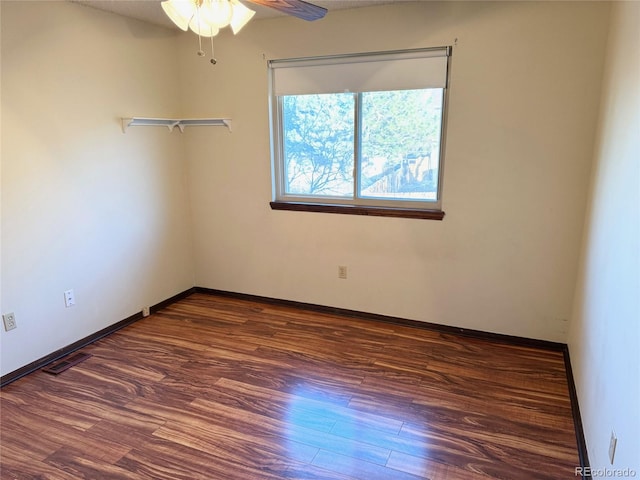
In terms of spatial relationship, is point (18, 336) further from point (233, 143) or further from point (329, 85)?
point (329, 85)

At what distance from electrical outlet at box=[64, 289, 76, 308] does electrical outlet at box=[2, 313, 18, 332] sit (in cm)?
34

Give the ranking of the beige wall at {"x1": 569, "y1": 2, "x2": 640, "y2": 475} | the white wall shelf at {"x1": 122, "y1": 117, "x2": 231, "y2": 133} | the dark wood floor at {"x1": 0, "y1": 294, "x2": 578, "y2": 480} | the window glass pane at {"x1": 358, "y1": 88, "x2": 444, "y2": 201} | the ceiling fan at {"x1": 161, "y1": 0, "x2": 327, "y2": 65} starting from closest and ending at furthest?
the beige wall at {"x1": 569, "y1": 2, "x2": 640, "y2": 475} → the ceiling fan at {"x1": 161, "y1": 0, "x2": 327, "y2": 65} → the dark wood floor at {"x1": 0, "y1": 294, "x2": 578, "y2": 480} → the window glass pane at {"x1": 358, "y1": 88, "x2": 444, "y2": 201} → the white wall shelf at {"x1": 122, "y1": 117, "x2": 231, "y2": 133}

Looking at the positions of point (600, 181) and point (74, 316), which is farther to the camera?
point (74, 316)

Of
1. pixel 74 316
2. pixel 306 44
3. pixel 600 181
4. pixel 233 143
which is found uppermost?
pixel 306 44

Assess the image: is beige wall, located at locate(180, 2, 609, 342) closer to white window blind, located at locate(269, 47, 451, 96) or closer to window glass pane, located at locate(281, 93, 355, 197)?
white window blind, located at locate(269, 47, 451, 96)

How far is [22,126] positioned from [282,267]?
2.03 m

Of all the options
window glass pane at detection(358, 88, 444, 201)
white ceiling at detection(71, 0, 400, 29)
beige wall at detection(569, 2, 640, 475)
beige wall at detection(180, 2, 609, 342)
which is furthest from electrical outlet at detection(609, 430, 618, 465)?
white ceiling at detection(71, 0, 400, 29)

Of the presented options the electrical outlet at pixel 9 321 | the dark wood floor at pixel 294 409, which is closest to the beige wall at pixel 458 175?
the dark wood floor at pixel 294 409

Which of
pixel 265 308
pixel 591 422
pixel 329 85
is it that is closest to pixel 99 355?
pixel 265 308

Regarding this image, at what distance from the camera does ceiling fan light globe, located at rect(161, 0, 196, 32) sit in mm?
1705

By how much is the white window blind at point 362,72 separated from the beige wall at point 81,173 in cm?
104

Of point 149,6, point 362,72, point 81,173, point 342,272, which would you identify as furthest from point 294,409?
point 149,6

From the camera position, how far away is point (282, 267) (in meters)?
3.67

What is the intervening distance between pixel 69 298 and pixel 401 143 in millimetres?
2528
